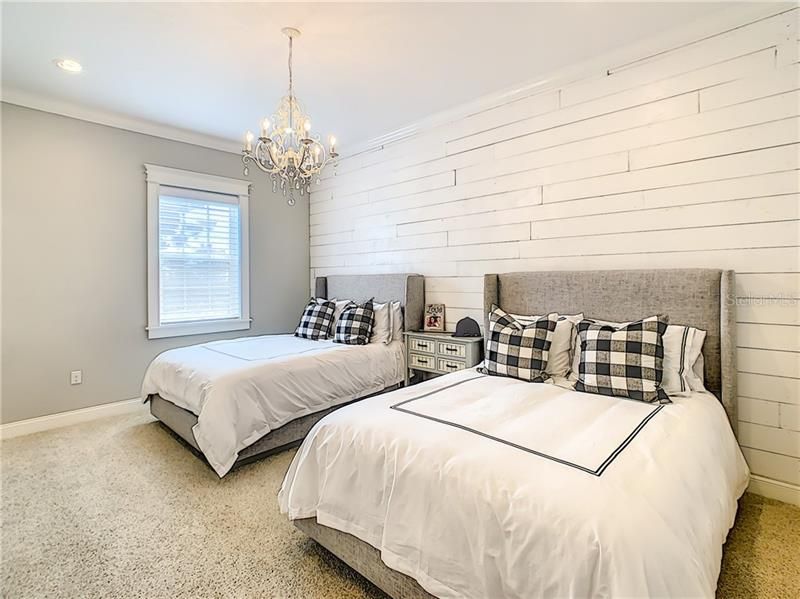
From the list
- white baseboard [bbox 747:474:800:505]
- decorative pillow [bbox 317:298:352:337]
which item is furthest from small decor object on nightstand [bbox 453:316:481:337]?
white baseboard [bbox 747:474:800:505]

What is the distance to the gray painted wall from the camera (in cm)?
327

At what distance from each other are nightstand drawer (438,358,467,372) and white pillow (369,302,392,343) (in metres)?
0.61

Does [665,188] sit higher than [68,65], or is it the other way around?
[68,65]

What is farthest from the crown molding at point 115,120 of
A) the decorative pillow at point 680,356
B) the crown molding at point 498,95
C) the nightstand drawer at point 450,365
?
the decorative pillow at point 680,356

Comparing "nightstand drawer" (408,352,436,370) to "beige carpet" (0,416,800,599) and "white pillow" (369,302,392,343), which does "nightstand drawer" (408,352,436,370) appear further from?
"beige carpet" (0,416,800,599)

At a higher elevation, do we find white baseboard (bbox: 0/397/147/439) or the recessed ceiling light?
the recessed ceiling light

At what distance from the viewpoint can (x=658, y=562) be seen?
39.2 inches

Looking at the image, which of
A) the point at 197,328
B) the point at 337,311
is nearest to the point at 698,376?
the point at 337,311

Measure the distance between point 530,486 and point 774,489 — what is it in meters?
2.11

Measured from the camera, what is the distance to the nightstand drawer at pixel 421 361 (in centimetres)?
352

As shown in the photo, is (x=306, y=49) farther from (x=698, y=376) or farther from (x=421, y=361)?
(x=698, y=376)

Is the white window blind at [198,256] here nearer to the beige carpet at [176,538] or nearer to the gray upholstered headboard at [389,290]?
the gray upholstered headboard at [389,290]

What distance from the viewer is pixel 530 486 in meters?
1.20

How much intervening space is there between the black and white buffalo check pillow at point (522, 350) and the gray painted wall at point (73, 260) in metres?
3.30
